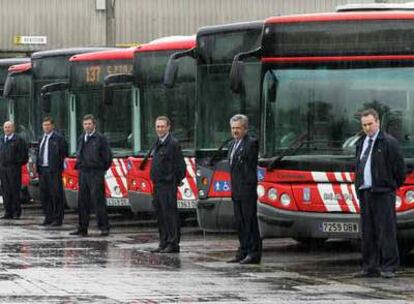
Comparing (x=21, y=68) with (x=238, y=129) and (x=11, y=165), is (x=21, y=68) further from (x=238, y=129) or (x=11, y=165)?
(x=238, y=129)

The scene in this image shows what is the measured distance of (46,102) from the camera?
25.9 meters

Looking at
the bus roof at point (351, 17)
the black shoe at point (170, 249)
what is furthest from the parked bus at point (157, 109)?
the bus roof at point (351, 17)

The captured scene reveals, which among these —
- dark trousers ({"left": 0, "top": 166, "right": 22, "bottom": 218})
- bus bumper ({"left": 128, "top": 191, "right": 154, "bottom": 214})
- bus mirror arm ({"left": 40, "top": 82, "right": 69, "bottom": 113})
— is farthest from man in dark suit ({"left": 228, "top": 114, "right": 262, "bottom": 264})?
dark trousers ({"left": 0, "top": 166, "right": 22, "bottom": 218})

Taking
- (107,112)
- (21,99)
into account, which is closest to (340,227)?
(107,112)

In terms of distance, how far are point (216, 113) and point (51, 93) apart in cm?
805

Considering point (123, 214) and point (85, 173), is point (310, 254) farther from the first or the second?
point (123, 214)

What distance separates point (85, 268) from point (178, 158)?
8.82ft

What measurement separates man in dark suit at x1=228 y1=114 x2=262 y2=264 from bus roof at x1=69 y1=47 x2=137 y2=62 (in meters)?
7.68

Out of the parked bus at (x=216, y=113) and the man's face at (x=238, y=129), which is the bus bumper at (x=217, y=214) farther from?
the man's face at (x=238, y=129)

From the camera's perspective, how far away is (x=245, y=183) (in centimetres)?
1627

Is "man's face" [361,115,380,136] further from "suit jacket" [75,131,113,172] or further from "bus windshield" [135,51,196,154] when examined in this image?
"suit jacket" [75,131,113,172]

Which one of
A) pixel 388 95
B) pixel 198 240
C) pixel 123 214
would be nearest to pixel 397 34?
pixel 388 95

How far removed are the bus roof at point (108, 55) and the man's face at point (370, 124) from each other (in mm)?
9538

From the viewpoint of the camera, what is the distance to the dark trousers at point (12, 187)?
2572 cm
